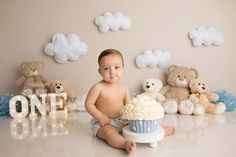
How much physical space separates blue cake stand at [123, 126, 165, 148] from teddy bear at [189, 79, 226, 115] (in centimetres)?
68

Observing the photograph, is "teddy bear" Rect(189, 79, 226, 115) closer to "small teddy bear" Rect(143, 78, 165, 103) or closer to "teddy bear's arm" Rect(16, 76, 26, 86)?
"small teddy bear" Rect(143, 78, 165, 103)

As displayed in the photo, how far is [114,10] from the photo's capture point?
2.27m

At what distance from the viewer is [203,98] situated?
6.94 ft

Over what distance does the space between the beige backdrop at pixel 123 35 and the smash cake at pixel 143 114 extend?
0.88m

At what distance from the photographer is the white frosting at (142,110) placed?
1395 millimetres

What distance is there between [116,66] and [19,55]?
928 millimetres

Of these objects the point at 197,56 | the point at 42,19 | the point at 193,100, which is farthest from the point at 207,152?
the point at 42,19

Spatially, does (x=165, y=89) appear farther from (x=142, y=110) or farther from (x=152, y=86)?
(x=142, y=110)

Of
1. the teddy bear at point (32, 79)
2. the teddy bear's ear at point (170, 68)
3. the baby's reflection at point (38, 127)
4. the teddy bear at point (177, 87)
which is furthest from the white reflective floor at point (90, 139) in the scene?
the teddy bear's ear at point (170, 68)

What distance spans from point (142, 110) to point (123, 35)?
996mm

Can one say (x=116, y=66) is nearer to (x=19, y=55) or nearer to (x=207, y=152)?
(x=207, y=152)

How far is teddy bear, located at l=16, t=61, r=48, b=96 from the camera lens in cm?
214

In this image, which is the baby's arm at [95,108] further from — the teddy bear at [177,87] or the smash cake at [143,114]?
the teddy bear at [177,87]

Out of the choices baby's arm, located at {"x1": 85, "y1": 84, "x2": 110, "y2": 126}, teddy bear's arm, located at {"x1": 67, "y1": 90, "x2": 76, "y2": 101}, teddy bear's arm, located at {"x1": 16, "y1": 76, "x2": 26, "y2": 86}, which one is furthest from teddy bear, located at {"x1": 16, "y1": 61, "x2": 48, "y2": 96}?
baby's arm, located at {"x1": 85, "y1": 84, "x2": 110, "y2": 126}
